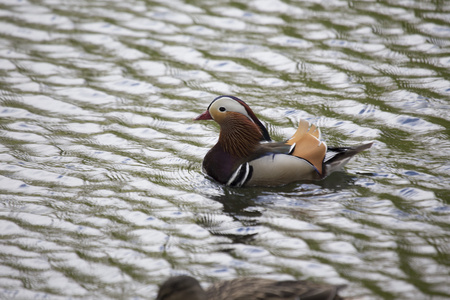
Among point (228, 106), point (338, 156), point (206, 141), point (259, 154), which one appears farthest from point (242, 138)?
point (338, 156)

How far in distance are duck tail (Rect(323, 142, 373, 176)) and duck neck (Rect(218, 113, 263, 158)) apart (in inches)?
31.1

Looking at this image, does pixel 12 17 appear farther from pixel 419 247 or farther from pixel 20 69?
pixel 419 247

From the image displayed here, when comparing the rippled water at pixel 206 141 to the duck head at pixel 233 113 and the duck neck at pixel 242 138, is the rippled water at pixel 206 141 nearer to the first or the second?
the duck neck at pixel 242 138

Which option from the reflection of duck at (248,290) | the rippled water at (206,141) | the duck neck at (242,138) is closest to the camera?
the reflection of duck at (248,290)

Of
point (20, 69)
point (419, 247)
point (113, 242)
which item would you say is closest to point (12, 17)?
point (20, 69)

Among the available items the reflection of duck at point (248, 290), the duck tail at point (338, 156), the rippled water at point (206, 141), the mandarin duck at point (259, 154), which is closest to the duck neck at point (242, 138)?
the mandarin duck at point (259, 154)

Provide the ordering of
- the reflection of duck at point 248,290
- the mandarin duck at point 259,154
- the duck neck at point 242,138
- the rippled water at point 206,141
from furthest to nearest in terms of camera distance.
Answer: the duck neck at point 242,138
the mandarin duck at point 259,154
the rippled water at point 206,141
the reflection of duck at point 248,290

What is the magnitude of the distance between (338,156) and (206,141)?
1807 millimetres

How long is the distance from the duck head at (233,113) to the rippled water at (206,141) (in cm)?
62

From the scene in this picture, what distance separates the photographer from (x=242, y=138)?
6.70 metres

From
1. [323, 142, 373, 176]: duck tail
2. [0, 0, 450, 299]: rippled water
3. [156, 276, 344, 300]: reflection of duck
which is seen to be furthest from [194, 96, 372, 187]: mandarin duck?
[156, 276, 344, 300]: reflection of duck

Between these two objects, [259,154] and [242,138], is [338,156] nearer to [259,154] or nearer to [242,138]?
[259,154]

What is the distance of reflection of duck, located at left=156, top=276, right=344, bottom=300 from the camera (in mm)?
4070

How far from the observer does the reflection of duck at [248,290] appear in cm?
407
